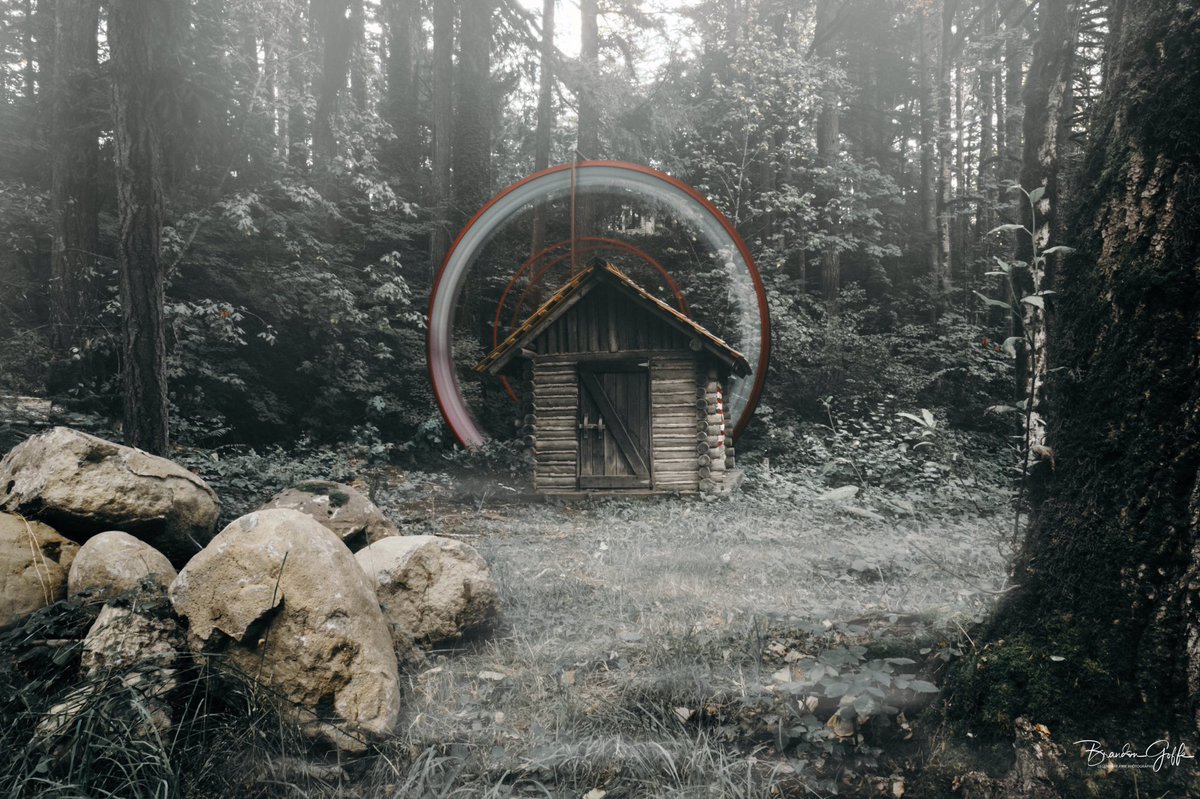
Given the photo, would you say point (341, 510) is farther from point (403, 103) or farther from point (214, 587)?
point (403, 103)

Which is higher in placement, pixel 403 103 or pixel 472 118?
pixel 403 103

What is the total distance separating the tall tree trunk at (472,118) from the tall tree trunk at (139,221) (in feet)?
22.9

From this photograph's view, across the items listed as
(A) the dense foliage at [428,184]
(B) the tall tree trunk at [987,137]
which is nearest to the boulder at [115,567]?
(A) the dense foliage at [428,184]

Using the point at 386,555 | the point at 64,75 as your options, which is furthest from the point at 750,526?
the point at 64,75

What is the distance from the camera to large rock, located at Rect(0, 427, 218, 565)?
11.1 feet

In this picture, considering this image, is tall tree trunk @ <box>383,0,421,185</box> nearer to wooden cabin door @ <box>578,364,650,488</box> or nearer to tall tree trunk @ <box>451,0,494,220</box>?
tall tree trunk @ <box>451,0,494,220</box>

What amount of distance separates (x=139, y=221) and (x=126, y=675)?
209 inches

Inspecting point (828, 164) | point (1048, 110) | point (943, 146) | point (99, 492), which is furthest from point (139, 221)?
point (943, 146)

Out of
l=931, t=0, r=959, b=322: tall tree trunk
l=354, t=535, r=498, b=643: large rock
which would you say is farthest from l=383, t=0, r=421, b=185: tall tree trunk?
l=354, t=535, r=498, b=643: large rock

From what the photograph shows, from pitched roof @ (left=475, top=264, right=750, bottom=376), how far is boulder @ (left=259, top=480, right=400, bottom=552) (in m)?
4.91

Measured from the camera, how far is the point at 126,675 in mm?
2426

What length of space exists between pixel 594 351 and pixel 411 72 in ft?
35.0

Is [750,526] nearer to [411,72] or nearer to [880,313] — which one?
[880,313]

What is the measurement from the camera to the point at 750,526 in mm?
7027
